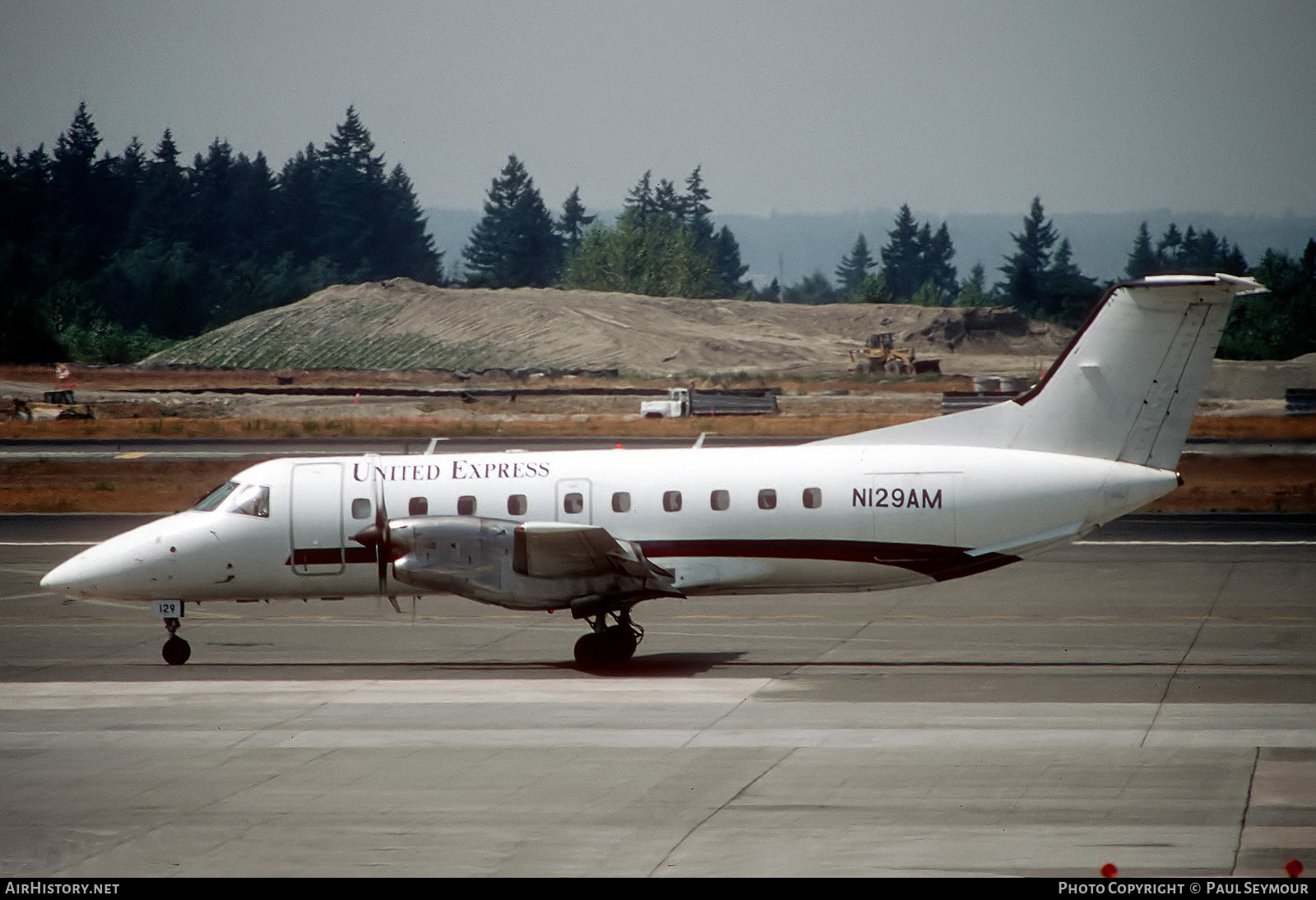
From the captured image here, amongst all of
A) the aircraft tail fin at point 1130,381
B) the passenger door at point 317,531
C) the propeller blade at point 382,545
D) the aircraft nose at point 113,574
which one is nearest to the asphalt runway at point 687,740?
the aircraft nose at point 113,574

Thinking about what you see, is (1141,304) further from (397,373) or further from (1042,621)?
(397,373)

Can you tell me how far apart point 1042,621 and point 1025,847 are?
42.8 feet

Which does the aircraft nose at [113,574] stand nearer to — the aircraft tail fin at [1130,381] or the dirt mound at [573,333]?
the aircraft tail fin at [1130,381]

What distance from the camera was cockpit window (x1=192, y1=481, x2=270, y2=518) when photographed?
68.9 ft

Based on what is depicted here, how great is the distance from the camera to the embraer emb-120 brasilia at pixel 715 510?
19.8 m

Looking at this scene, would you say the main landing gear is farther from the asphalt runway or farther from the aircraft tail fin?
the aircraft tail fin

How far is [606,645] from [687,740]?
5275 mm

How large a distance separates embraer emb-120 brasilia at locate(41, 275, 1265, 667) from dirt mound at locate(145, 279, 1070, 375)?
267 feet

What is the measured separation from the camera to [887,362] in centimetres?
9788

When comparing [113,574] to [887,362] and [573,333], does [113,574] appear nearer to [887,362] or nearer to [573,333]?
[887,362]

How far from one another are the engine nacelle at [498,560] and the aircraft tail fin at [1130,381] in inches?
230

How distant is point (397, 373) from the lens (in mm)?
99500

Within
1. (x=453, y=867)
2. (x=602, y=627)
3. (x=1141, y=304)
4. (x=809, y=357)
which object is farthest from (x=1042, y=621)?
(x=809, y=357)

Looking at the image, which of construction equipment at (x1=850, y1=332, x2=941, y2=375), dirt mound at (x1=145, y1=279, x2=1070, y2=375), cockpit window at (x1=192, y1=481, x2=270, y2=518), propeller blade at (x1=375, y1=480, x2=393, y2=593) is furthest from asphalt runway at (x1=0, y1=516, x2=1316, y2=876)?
dirt mound at (x1=145, y1=279, x2=1070, y2=375)
